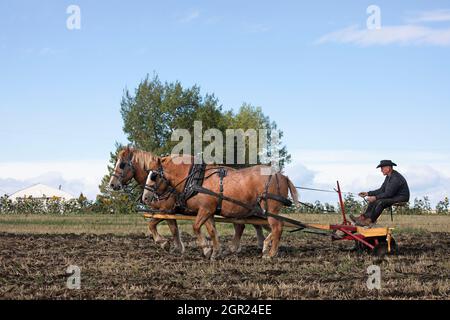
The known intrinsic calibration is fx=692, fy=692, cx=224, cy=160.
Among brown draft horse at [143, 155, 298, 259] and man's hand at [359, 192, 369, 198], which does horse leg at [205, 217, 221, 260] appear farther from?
man's hand at [359, 192, 369, 198]

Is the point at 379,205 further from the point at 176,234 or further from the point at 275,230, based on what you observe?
the point at 176,234

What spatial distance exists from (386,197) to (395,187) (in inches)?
10.1

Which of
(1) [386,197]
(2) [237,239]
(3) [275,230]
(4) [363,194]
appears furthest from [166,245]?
(1) [386,197]

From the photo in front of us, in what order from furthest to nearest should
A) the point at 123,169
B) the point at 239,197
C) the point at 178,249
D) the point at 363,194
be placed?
the point at 178,249 → the point at 123,169 → the point at 363,194 → the point at 239,197

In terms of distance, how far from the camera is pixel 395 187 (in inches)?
517

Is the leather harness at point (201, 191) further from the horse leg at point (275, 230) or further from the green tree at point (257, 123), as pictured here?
the green tree at point (257, 123)

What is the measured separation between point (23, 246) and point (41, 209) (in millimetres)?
22485

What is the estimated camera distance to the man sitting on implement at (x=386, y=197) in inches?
515

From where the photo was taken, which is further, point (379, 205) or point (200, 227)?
point (379, 205)

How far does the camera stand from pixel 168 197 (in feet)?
44.4

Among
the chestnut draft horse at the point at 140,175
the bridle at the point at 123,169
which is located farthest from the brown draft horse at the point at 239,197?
the bridle at the point at 123,169

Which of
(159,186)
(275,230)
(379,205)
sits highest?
(159,186)
